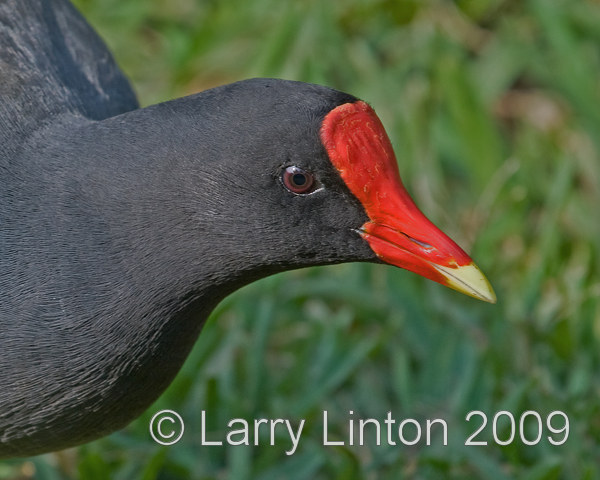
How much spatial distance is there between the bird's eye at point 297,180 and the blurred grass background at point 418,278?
41.2 inches

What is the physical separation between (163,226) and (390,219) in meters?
0.45

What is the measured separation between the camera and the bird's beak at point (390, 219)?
2150 millimetres

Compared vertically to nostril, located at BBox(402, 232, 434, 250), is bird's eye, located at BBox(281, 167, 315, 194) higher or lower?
higher

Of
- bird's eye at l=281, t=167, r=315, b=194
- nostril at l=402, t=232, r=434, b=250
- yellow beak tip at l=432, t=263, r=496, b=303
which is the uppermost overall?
bird's eye at l=281, t=167, r=315, b=194

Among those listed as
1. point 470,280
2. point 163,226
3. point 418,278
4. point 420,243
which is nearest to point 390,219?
point 420,243

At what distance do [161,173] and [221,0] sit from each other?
2830 millimetres

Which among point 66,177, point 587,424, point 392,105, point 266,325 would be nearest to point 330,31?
point 392,105

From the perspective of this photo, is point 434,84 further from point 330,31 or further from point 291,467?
point 291,467

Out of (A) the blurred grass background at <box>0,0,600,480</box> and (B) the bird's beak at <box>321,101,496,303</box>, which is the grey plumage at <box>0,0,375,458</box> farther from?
(A) the blurred grass background at <box>0,0,600,480</box>

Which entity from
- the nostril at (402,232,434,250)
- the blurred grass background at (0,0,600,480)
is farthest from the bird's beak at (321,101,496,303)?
the blurred grass background at (0,0,600,480)

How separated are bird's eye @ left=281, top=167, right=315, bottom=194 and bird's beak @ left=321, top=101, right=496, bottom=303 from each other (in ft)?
0.20

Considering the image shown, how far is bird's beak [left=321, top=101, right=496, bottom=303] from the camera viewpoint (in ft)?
7.06

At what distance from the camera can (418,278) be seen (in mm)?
3746

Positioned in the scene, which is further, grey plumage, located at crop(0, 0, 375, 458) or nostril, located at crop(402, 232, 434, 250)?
nostril, located at crop(402, 232, 434, 250)
